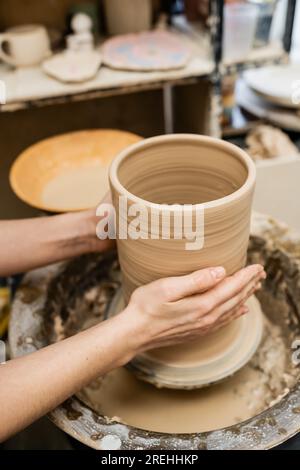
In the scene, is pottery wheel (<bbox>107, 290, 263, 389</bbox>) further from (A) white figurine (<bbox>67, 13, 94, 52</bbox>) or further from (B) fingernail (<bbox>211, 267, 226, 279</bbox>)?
(A) white figurine (<bbox>67, 13, 94, 52</bbox>)

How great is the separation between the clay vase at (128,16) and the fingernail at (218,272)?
1210mm

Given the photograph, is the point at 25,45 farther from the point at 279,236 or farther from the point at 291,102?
the point at 279,236

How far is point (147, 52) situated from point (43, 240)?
32.0 inches

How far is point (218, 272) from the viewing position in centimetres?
75

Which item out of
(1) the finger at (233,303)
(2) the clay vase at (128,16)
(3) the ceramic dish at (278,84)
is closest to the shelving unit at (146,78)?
(3) the ceramic dish at (278,84)

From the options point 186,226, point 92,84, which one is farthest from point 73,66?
point 186,226

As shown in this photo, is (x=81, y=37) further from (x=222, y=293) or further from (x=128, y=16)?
(x=222, y=293)

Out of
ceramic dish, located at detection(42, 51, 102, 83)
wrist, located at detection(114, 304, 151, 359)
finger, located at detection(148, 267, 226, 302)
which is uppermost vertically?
ceramic dish, located at detection(42, 51, 102, 83)

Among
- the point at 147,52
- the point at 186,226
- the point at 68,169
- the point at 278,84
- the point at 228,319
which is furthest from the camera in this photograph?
the point at 278,84

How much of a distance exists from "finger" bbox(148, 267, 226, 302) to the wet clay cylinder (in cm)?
2

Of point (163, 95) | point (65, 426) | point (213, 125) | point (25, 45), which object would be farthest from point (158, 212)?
point (163, 95)

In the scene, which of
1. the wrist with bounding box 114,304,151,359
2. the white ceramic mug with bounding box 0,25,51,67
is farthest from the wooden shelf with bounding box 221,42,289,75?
the wrist with bounding box 114,304,151,359

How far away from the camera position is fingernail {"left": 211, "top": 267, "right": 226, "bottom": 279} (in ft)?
2.44

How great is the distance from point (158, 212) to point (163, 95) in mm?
1449
